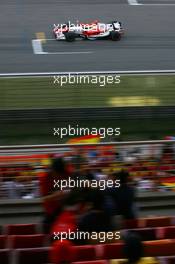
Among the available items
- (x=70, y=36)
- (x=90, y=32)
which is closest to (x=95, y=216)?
(x=70, y=36)

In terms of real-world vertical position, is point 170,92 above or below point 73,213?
below

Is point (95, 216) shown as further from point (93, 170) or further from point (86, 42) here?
point (86, 42)

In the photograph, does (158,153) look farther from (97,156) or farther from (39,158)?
(39,158)

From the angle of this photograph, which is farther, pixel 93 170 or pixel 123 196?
pixel 93 170

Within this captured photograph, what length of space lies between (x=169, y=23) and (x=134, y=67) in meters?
3.97

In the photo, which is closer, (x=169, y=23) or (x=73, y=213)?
(x=73, y=213)

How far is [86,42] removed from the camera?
17.8m

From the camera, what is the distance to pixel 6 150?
6906 mm

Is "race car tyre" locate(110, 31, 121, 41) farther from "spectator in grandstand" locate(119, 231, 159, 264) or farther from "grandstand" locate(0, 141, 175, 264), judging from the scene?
"spectator in grandstand" locate(119, 231, 159, 264)

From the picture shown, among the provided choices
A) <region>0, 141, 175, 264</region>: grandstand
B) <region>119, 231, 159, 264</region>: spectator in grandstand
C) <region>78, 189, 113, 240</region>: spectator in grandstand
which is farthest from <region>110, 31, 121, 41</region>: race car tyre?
<region>119, 231, 159, 264</region>: spectator in grandstand

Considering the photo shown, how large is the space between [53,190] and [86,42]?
40.6ft

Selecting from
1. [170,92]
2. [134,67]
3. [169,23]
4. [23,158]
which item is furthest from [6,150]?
[169,23]

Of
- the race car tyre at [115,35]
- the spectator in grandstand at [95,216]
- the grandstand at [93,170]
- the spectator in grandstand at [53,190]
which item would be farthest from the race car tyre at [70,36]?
the spectator in grandstand at [95,216]

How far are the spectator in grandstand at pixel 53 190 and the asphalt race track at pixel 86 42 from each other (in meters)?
10.1
